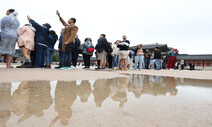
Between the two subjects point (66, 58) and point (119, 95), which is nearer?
point (119, 95)

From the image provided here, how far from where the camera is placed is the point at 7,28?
4.00 m

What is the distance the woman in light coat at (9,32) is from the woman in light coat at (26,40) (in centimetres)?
21

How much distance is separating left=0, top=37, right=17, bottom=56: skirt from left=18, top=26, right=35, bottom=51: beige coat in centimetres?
23

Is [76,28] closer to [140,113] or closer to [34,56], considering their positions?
[34,56]

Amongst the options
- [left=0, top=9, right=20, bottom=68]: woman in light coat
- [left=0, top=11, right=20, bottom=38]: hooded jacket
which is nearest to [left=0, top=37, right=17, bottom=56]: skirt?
[left=0, top=9, right=20, bottom=68]: woman in light coat

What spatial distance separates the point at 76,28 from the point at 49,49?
1543 mm

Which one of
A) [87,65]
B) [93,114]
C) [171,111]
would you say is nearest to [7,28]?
[87,65]

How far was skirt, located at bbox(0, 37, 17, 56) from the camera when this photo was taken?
3.97 meters

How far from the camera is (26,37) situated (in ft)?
14.8

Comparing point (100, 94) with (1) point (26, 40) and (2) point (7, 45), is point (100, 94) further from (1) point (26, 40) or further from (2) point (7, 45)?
(1) point (26, 40)

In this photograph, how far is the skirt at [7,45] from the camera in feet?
13.0

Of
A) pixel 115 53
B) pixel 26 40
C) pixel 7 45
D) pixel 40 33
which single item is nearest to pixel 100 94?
pixel 7 45

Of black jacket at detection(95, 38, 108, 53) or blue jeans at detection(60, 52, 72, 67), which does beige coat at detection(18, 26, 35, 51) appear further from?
black jacket at detection(95, 38, 108, 53)

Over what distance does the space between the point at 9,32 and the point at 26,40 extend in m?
0.51
